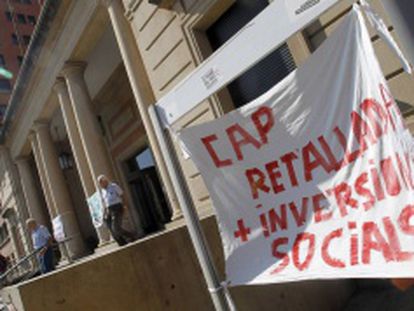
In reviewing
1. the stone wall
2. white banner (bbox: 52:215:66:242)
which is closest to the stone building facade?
the stone wall

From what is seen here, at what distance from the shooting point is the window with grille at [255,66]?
6.00 meters

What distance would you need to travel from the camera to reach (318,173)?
2.25m

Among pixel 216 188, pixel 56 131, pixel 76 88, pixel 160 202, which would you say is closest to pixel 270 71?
pixel 216 188

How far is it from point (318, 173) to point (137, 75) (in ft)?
22.0

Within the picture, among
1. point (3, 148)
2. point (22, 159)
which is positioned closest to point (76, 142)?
point (22, 159)

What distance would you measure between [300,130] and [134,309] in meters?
2.72

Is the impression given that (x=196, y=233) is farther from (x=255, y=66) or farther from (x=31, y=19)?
(x=31, y=19)

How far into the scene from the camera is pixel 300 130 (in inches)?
91.6

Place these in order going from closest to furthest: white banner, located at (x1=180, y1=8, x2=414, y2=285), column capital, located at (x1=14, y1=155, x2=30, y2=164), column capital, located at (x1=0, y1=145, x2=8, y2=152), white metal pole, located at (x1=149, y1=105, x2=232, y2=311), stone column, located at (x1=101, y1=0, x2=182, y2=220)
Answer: white banner, located at (x1=180, y1=8, x2=414, y2=285), white metal pole, located at (x1=149, y1=105, x2=232, y2=311), stone column, located at (x1=101, y1=0, x2=182, y2=220), column capital, located at (x1=14, y1=155, x2=30, y2=164), column capital, located at (x1=0, y1=145, x2=8, y2=152)

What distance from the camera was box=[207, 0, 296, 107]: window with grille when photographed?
600cm

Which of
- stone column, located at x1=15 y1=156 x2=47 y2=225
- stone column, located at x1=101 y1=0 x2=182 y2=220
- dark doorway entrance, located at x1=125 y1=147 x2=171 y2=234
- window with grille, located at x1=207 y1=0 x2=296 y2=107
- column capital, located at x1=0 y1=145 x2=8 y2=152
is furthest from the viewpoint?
column capital, located at x1=0 y1=145 x2=8 y2=152

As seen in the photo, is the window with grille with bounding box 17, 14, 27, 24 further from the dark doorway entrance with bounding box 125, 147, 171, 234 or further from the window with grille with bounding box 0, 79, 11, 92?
the dark doorway entrance with bounding box 125, 147, 171, 234

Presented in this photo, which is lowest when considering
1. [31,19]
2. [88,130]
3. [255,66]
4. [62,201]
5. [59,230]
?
[59,230]

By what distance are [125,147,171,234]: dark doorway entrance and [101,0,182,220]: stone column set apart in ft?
20.1
